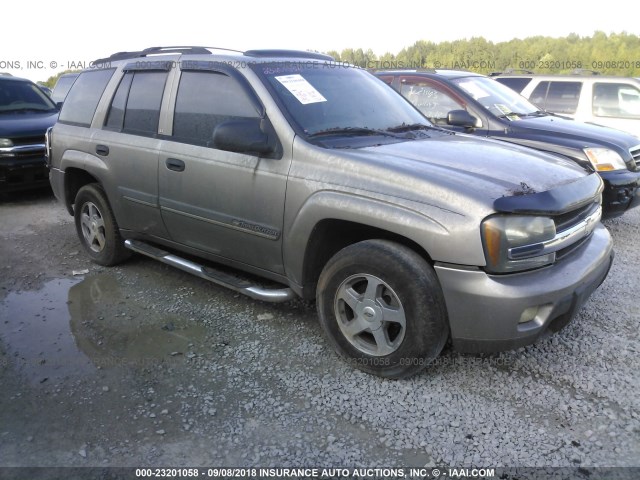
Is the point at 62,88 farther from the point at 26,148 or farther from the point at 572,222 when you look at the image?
the point at 572,222

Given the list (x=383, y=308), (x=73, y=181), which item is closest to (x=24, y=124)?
(x=73, y=181)

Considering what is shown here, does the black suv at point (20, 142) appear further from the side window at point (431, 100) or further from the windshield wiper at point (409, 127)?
the windshield wiper at point (409, 127)

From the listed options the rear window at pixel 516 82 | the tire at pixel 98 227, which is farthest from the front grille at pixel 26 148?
the rear window at pixel 516 82

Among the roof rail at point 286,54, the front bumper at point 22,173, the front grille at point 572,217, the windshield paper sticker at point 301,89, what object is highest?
the roof rail at point 286,54

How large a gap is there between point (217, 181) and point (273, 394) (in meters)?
1.48

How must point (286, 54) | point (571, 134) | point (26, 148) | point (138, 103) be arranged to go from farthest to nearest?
1. point (26, 148)
2. point (571, 134)
3. point (138, 103)
4. point (286, 54)

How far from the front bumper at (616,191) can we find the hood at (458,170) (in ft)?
7.66

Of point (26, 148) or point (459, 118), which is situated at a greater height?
point (459, 118)

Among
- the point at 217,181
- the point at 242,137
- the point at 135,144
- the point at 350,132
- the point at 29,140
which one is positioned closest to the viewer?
the point at 242,137

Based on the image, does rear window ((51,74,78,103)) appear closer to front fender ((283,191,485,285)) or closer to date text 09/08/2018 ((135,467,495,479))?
front fender ((283,191,485,285))

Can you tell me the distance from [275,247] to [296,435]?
121 centimetres

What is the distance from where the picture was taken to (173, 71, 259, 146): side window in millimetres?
3605

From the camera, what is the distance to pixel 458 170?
293 centimetres

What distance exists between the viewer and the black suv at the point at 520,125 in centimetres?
550
